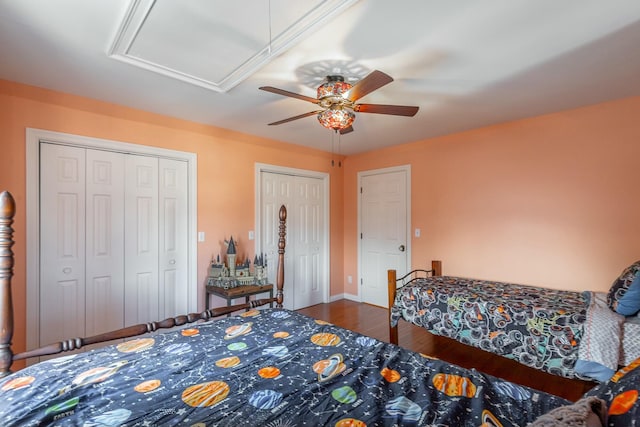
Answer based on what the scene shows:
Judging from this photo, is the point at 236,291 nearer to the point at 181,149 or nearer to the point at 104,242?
the point at 104,242

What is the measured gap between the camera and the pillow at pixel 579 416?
0.71 meters

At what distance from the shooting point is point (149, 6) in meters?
1.50

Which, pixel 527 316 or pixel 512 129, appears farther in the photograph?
pixel 512 129

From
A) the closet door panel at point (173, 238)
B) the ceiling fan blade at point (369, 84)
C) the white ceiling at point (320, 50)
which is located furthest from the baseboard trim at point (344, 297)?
the ceiling fan blade at point (369, 84)

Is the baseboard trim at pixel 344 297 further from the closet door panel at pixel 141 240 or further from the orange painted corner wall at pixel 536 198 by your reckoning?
the closet door panel at pixel 141 240

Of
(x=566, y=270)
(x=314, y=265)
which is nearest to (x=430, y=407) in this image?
(x=566, y=270)

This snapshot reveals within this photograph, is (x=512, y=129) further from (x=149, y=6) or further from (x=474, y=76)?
(x=149, y=6)

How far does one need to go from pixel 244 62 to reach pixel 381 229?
317 centimetres

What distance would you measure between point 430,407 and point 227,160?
328cm

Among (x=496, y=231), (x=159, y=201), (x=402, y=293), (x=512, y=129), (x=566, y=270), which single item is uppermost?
(x=512, y=129)

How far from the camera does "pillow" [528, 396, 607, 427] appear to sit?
71cm

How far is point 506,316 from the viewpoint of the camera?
2.40m

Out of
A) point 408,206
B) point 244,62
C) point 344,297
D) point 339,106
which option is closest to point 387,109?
point 339,106

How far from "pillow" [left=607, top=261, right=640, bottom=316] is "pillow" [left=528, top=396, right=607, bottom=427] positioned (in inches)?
69.6
